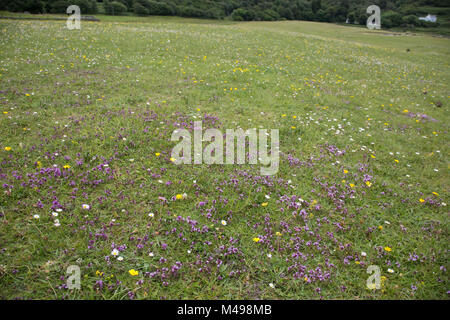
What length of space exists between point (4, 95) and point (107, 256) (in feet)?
28.4

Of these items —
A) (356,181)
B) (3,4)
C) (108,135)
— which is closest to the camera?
(356,181)

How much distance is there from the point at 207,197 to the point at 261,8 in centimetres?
13338

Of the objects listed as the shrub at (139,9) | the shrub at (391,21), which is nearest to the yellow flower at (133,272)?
the shrub at (139,9)

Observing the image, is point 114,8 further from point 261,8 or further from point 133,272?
point 133,272

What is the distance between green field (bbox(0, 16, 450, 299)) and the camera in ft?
12.9

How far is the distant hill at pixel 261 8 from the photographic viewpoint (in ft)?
174

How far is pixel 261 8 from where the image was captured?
11650cm

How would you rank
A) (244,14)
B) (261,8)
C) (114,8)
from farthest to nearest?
(261,8) → (244,14) → (114,8)

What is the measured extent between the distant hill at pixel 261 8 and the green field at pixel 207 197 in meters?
54.2

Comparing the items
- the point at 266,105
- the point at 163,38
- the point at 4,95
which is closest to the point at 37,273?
the point at 4,95

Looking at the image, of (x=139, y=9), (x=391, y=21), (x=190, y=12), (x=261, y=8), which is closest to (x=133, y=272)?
(x=139, y=9)

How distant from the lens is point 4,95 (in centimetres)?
889
